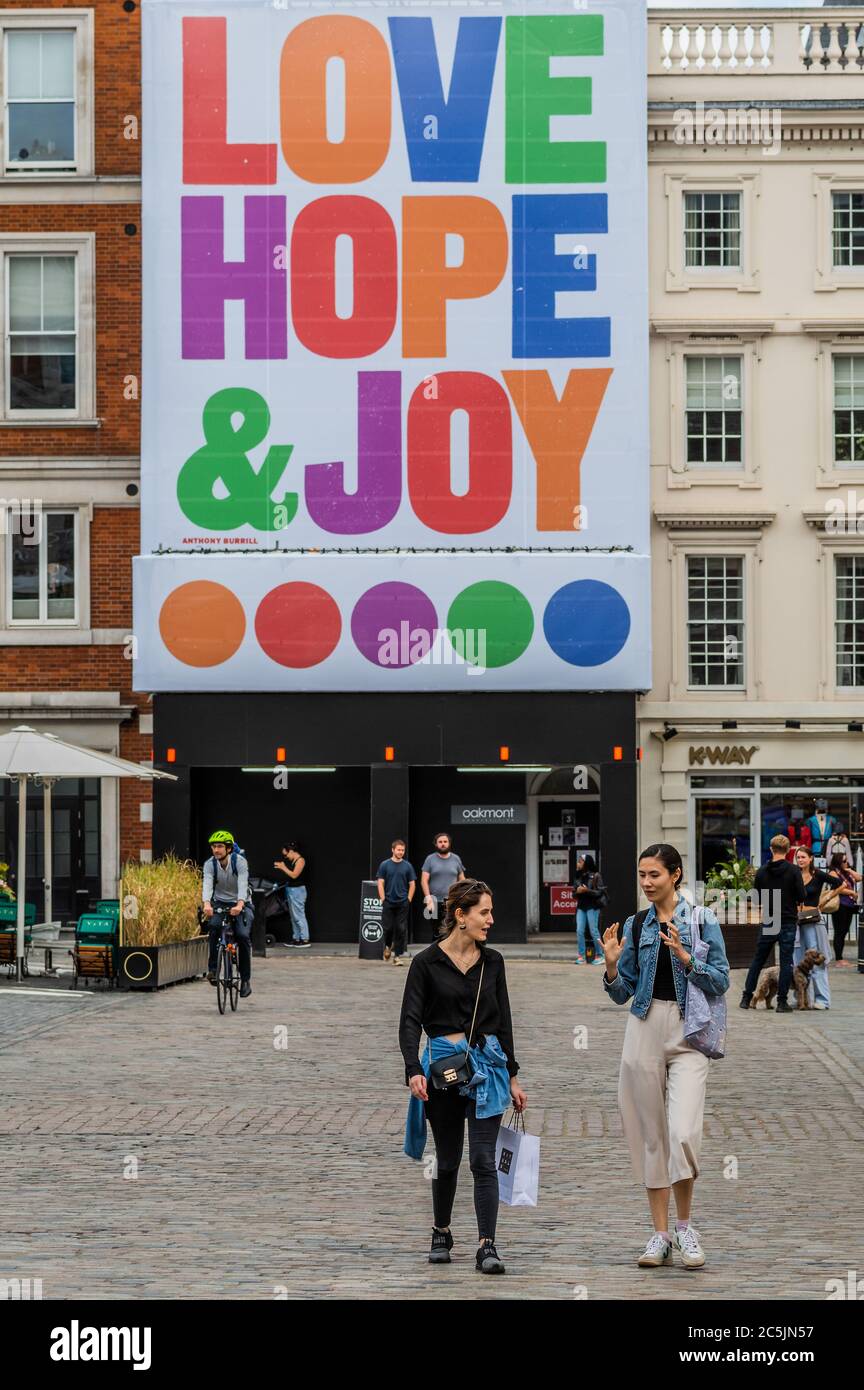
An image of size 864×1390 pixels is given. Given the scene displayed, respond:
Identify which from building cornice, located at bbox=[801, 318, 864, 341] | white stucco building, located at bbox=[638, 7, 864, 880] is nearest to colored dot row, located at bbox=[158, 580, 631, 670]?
white stucco building, located at bbox=[638, 7, 864, 880]

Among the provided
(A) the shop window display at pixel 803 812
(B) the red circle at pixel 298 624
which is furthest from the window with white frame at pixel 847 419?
(B) the red circle at pixel 298 624

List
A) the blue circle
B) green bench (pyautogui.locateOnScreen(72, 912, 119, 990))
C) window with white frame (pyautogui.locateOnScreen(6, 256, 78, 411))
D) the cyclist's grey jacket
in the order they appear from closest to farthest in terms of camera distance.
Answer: the cyclist's grey jacket, green bench (pyautogui.locateOnScreen(72, 912, 119, 990)), the blue circle, window with white frame (pyautogui.locateOnScreen(6, 256, 78, 411))

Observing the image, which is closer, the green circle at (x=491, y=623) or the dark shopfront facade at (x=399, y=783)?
the green circle at (x=491, y=623)

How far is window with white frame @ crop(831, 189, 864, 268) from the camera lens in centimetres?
3616

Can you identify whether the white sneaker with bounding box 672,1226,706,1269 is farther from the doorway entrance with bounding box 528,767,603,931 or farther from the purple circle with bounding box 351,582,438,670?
the doorway entrance with bounding box 528,767,603,931

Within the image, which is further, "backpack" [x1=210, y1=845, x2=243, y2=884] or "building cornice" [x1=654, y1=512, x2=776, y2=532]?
"building cornice" [x1=654, y1=512, x2=776, y2=532]

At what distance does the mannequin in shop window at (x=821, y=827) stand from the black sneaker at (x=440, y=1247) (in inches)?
1009

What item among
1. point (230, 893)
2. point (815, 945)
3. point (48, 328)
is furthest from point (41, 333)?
point (815, 945)

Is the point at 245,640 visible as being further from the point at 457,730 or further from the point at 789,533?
the point at 789,533

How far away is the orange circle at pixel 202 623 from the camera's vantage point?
34.6 metres

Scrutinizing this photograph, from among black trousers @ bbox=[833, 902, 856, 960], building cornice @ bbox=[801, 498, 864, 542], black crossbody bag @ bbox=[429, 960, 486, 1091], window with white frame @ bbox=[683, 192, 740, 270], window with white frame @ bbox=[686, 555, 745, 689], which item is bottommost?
black trousers @ bbox=[833, 902, 856, 960]

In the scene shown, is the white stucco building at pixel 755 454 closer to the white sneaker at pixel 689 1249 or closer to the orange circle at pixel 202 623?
the orange circle at pixel 202 623

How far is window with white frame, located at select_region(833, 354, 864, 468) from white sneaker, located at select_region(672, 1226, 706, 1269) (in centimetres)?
2759

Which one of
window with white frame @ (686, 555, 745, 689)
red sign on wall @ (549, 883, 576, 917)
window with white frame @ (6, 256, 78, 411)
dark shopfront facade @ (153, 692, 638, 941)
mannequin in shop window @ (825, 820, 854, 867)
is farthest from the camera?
red sign on wall @ (549, 883, 576, 917)
